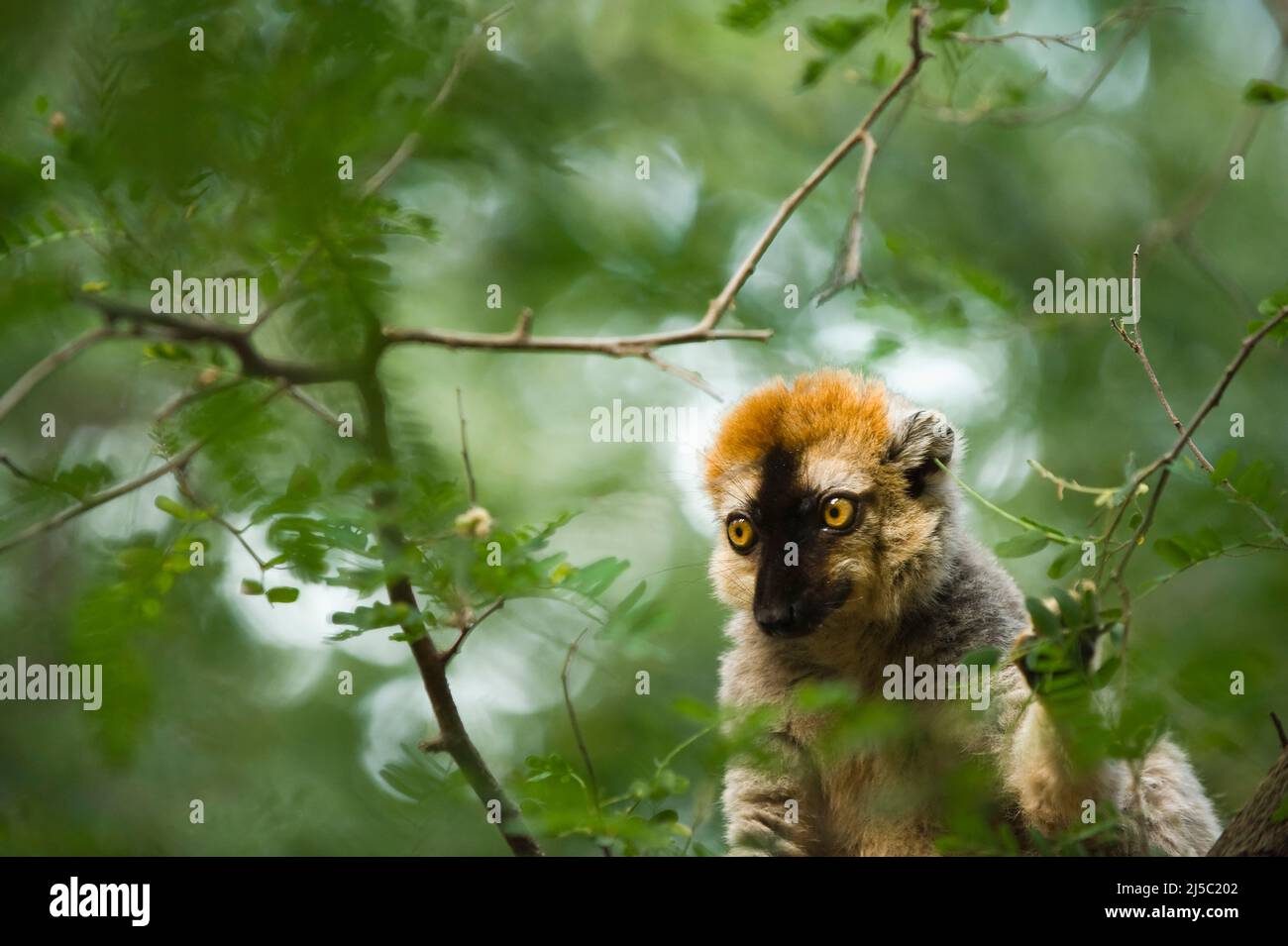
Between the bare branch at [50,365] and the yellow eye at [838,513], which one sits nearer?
the bare branch at [50,365]

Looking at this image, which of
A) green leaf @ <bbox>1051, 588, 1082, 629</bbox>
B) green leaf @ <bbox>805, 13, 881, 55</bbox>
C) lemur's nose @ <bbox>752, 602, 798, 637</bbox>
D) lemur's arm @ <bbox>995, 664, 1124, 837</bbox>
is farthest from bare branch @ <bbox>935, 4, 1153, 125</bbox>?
green leaf @ <bbox>1051, 588, 1082, 629</bbox>

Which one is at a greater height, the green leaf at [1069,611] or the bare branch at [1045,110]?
the bare branch at [1045,110]

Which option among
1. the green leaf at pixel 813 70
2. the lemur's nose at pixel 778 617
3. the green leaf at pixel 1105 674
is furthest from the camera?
the lemur's nose at pixel 778 617

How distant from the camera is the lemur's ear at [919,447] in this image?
4.94 meters

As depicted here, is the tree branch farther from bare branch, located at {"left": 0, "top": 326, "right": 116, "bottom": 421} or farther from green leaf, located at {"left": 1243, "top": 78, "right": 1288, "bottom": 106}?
green leaf, located at {"left": 1243, "top": 78, "right": 1288, "bottom": 106}

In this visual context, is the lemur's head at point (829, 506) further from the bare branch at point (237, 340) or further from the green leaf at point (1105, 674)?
the bare branch at point (237, 340)

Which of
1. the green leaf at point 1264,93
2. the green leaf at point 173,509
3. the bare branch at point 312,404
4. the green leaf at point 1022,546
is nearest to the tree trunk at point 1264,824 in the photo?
the green leaf at point 1022,546

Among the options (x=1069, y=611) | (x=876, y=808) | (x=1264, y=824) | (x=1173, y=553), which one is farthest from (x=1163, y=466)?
(x=876, y=808)

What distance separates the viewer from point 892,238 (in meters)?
4.89

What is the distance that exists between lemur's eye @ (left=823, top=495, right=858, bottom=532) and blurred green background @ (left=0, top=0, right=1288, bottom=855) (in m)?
0.63

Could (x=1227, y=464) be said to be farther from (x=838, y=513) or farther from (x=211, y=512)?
(x=211, y=512)

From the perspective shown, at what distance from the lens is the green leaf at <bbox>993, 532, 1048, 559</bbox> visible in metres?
3.16
